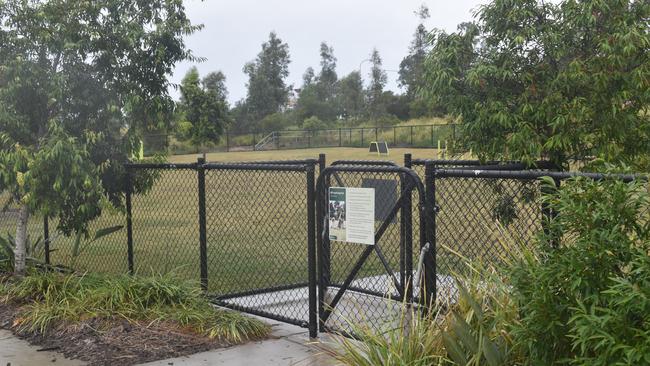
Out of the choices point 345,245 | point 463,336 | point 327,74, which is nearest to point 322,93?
point 327,74

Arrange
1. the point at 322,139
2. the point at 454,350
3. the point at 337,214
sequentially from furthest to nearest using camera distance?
1. the point at 322,139
2. the point at 337,214
3. the point at 454,350

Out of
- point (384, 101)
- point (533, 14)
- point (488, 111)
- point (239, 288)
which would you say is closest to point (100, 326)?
point (239, 288)

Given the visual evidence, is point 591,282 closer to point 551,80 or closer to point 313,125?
point 551,80

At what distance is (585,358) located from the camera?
301 cm

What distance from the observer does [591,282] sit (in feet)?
10.3

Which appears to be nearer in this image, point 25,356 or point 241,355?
point 241,355

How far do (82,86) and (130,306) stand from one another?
8.82 ft

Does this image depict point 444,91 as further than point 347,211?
Yes

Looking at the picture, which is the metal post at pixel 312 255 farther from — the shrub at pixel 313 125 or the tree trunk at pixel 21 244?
the shrub at pixel 313 125

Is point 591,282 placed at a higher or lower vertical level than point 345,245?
higher

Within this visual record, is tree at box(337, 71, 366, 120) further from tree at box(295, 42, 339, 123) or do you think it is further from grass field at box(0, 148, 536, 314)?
grass field at box(0, 148, 536, 314)

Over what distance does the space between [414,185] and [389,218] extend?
57cm

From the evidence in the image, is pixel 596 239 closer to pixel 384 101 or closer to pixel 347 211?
pixel 347 211

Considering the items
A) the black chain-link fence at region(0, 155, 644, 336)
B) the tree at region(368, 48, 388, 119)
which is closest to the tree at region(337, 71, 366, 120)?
the tree at region(368, 48, 388, 119)
